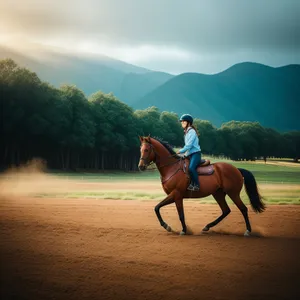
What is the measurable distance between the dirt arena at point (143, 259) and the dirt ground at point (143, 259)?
0.02 metres

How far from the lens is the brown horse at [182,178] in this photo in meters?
12.4

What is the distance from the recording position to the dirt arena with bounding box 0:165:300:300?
6941mm

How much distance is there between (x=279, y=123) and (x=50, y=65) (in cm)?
8350

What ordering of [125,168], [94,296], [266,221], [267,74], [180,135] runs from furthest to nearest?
1. [180,135]
2. [125,168]
3. [267,74]
4. [266,221]
5. [94,296]

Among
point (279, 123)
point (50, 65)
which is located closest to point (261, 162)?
point (279, 123)

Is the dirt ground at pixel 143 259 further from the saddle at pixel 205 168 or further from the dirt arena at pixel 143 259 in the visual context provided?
the saddle at pixel 205 168

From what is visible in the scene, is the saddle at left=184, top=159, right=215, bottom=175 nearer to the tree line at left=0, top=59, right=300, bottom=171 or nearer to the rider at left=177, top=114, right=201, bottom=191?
the rider at left=177, top=114, right=201, bottom=191

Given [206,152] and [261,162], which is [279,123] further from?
[206,152]

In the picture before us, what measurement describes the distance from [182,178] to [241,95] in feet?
181

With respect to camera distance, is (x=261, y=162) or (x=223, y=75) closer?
(x=261, y=162)

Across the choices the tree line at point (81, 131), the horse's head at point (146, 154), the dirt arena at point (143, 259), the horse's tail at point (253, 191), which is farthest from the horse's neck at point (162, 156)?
the tree line at point (81, 131)

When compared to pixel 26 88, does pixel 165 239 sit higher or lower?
lower

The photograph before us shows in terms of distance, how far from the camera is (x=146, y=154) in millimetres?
12383

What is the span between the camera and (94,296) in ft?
21.7
